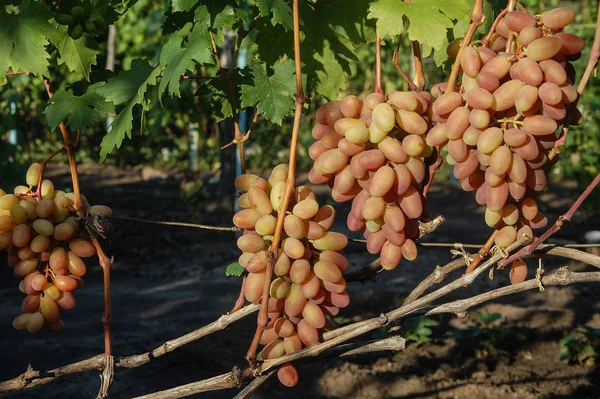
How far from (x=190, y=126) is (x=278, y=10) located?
344 inches

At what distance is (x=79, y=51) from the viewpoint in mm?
1511

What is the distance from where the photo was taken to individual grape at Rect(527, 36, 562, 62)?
3.01 ft

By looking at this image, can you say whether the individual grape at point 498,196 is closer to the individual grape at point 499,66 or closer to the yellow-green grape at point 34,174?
the individual grape at point 499,66

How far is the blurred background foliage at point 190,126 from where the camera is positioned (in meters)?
6.54

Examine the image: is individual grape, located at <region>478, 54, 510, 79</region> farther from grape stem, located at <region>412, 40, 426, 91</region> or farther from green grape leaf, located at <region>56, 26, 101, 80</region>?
green grape leaf, located at <region>56, 26, 101, 80</region>

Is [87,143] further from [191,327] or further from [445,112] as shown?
[445,112]

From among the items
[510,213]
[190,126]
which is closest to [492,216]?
[510,213]

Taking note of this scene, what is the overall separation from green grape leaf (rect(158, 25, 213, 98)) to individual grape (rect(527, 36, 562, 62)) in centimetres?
50

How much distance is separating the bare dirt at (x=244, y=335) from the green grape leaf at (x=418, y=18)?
164 centimetres

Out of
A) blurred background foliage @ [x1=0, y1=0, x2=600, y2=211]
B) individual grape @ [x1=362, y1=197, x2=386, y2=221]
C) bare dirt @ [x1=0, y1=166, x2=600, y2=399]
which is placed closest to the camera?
individual grape @ [x1=362, y1=197, x2=386, y2=221]

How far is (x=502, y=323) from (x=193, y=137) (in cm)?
588

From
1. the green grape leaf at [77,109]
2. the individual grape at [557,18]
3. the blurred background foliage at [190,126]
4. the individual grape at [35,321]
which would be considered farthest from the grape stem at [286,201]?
the blurred background foliage at [190,126]

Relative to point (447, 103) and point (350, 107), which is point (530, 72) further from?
point (350, 107)

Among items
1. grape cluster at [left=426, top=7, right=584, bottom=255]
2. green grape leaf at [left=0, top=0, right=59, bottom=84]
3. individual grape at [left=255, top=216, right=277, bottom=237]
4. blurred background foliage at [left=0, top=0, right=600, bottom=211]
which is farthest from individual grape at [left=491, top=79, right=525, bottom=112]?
blurred background foliage at [left=0, top=0, right=600, bottom=211]
